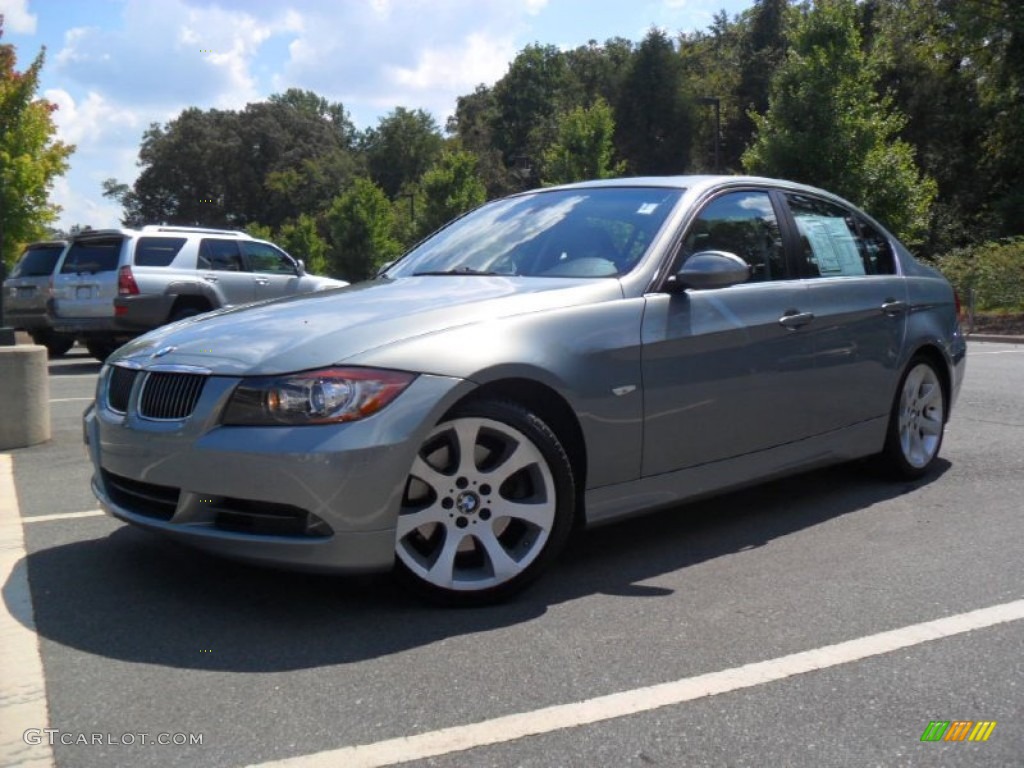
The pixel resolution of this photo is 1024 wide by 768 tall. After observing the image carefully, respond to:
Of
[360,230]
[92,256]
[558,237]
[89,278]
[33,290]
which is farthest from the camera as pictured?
[360,230]

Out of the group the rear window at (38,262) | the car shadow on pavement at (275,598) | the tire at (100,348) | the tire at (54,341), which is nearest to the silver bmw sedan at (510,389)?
the car shadow on pavement at (275,598)

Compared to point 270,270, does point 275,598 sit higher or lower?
lower

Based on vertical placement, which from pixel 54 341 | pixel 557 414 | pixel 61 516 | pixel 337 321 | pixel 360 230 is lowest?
pixel 54 341

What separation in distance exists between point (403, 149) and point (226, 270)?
77.5m

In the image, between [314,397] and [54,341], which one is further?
[54,341]

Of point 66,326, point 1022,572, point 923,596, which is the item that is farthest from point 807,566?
point 66,326

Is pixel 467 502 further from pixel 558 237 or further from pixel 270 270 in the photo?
pixel 270 270

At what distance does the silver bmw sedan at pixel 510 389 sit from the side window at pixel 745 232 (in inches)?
0.4

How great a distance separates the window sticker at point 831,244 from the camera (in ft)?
17.6

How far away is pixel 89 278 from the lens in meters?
14.2

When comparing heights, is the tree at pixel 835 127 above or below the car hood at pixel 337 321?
above

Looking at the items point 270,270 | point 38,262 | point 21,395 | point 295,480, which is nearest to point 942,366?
point 295,480

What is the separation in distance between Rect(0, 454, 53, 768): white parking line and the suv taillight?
9.84 m

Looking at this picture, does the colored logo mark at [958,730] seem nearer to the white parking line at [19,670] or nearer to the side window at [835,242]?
the white parking line at [19,670]
